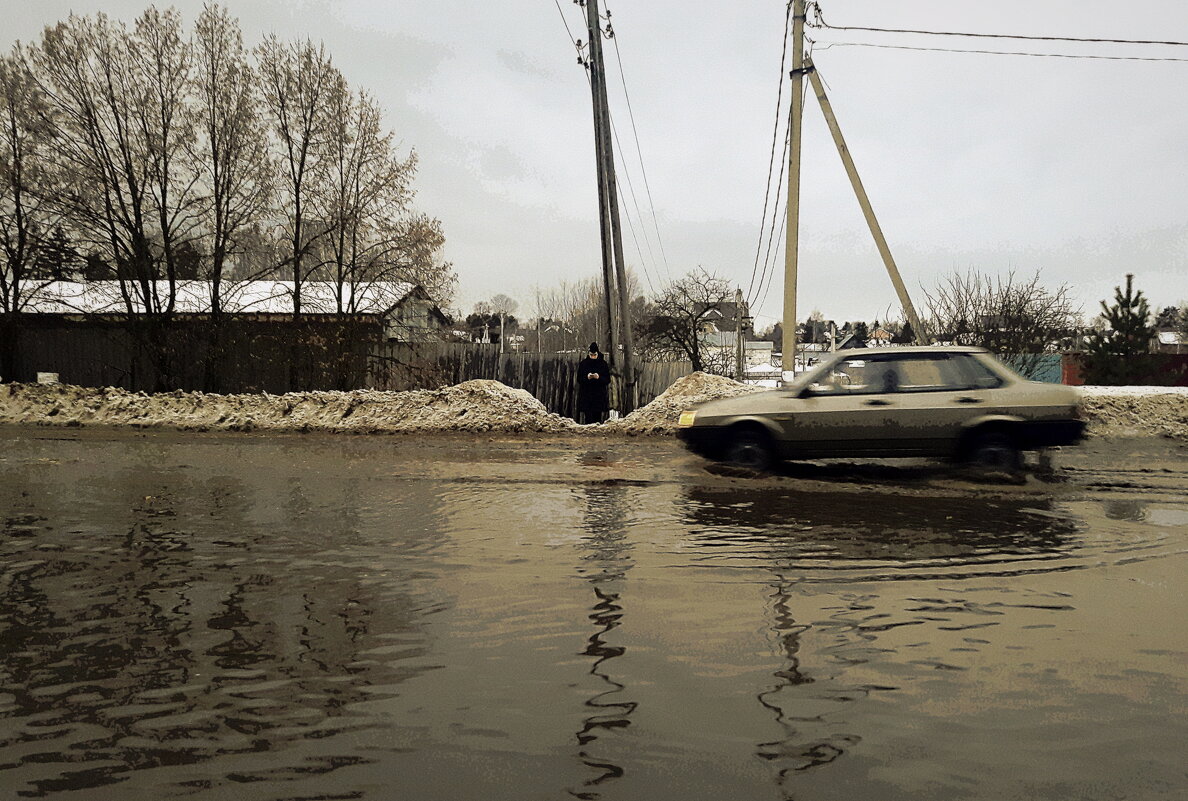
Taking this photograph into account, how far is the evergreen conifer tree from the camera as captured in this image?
124 ft

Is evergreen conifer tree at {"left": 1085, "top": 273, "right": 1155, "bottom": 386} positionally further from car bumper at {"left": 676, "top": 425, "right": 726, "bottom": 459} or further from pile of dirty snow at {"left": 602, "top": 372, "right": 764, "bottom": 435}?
car bumper at {"left": 676, "top": 425, "right": 726, "bottom": 459}

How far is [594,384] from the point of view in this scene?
1902 centimetres

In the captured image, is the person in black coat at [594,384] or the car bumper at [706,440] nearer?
the car bumper at [706,440]

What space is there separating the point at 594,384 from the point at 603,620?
46.9ft

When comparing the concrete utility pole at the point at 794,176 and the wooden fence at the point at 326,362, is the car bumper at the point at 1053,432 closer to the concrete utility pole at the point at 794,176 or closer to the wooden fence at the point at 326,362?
the concrete utility pole at the point at 794,176

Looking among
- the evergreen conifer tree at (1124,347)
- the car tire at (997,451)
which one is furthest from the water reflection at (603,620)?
the evergreen conifer tree at (1124,347)

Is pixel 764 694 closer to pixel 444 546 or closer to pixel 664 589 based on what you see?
pixel 664 589

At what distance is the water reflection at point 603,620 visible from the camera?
306cm

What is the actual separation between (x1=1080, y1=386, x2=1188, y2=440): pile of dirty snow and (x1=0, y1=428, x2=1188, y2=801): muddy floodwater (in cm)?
857

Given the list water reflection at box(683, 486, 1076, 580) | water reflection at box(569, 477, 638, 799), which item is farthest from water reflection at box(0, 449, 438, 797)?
water reflection at box(683, 486, 1076, 580)

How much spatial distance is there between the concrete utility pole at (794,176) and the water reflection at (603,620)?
34.1 feet

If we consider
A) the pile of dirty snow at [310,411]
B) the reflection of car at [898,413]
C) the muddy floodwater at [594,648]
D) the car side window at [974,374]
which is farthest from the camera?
the pile of dirty snow at [310,411]

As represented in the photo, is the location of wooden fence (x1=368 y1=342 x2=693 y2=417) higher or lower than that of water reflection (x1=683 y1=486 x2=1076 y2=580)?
higher

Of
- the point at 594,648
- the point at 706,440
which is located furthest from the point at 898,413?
the point at 594,648
